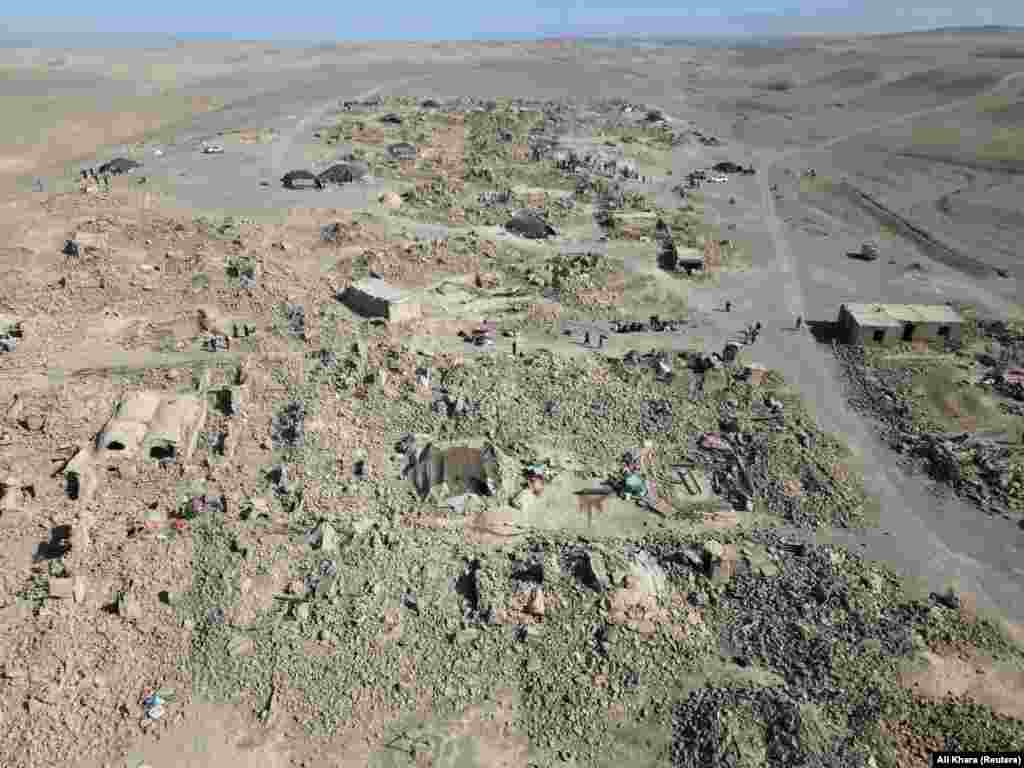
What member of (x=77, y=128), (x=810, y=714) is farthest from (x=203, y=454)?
(x=77, y=128)

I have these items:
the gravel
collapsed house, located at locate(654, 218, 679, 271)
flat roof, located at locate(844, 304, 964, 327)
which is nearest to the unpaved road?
flat roof, located at locate(844, 304, 964, 327)

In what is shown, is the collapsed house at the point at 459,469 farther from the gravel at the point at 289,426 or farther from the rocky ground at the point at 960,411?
the rocky ground at the point at 960,411

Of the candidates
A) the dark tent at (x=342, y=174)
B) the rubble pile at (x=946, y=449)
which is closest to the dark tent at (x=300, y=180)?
the dark tent at (x=342, y=174)

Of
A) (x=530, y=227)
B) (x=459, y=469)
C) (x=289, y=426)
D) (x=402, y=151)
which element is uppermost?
(x=402, y=151)

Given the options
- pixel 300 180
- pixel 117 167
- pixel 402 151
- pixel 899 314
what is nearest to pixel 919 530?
pixel 899 314

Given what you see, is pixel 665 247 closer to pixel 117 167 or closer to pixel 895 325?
pixel 895 325

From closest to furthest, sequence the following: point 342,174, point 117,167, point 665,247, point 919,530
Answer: point 919,530, point 665,247, point 342,174, point 117,167
